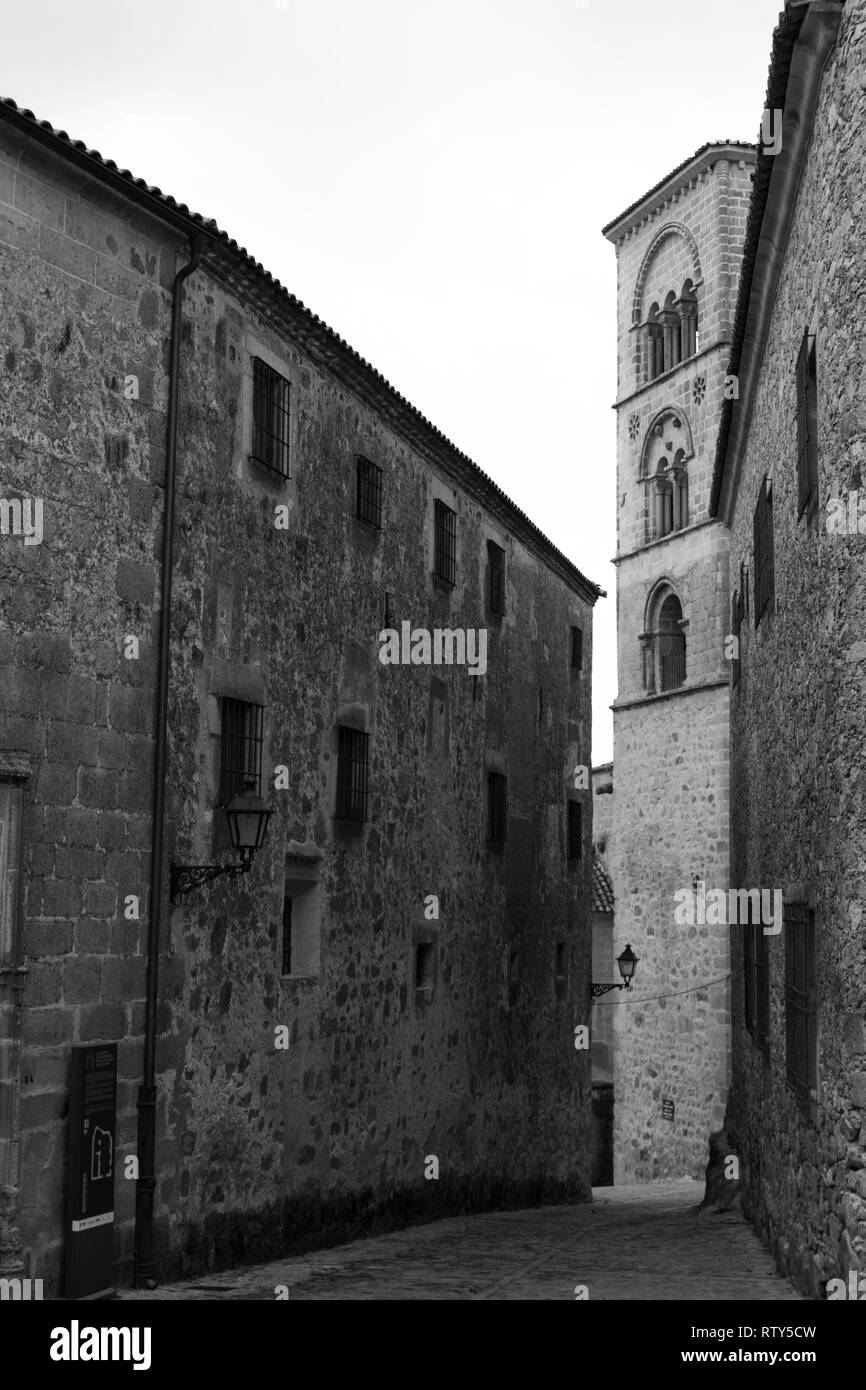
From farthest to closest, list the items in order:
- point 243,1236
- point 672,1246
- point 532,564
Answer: point 532,564
point 672,1246
point 243,1236

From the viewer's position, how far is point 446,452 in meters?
17.8

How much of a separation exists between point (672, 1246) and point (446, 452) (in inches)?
343

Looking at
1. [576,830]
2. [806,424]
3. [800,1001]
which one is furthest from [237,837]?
[576,830]

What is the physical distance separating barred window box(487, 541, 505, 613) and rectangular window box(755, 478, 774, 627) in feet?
18.8

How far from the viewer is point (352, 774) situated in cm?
1485

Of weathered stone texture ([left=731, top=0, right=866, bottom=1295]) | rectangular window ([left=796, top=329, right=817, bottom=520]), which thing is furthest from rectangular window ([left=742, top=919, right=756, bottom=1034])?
rectangular window ([left=796, top=329, right=817, bottom=520])

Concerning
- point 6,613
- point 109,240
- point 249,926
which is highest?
point 109,240

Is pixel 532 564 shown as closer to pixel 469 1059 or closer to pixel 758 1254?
pixel 469 1059

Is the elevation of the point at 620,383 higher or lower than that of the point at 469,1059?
higher

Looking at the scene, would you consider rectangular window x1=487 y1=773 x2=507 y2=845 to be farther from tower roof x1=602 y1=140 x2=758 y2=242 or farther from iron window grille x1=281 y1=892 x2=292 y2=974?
tower roof x1=602 y1=140 x2=758 y2=242

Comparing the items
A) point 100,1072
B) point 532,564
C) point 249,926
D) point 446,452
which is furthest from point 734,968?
point 100,1072

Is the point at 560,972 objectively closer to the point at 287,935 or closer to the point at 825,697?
the point at 287,935

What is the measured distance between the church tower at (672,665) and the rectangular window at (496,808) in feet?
Answer: 33.0

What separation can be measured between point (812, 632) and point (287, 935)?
5789mm
